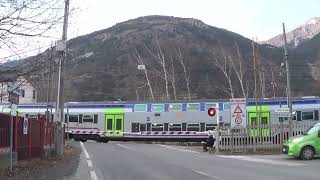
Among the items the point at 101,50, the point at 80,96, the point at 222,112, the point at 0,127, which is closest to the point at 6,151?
the point at 0,127

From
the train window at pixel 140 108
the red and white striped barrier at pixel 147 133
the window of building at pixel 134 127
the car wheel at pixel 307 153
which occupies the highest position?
the train window at pixel 140 108

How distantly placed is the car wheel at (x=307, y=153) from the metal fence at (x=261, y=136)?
7.18 metres

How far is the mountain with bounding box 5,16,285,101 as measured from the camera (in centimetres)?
6588

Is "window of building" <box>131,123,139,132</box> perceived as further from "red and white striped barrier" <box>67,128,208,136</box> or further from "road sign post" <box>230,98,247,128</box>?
"road sign post" <box>230,98,247,128</box>

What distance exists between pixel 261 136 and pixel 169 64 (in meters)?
41.5

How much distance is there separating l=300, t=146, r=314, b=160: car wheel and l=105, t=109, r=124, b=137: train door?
23.7 m

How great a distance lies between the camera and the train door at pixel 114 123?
45.8m

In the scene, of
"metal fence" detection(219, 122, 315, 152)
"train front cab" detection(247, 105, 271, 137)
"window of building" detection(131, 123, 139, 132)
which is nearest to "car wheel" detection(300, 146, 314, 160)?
"metal fence" detection(219, 122, 315, 152)

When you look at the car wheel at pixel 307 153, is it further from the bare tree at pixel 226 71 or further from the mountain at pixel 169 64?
the bare tree at pixel 226 71

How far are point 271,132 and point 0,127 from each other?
18.3 metres

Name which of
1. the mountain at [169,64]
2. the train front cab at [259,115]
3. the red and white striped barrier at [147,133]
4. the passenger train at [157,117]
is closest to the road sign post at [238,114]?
the train front cab at [259,115]

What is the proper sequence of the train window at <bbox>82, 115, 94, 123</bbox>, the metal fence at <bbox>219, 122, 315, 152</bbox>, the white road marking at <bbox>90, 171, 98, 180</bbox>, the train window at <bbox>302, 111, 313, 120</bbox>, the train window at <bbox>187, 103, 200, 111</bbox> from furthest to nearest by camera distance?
the train window at <bbox>82, 115, 94, 123</bbox>, the train window at <bbox>187, 103, 200, 111</bbox>, the train window at <bbox>302, 111, 313, 120</bbox>, the metal fence at <bbox>219, 122, 315, 152</bbox>, the white road marking at <bbox>90, 171, 98, 180</bbox>

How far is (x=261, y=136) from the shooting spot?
31344 millimetres

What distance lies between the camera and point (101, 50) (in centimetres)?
11975
